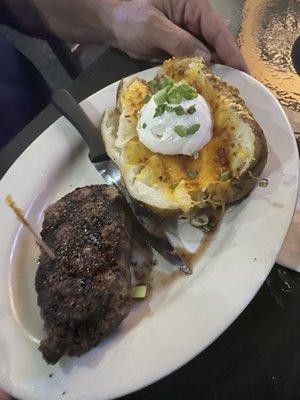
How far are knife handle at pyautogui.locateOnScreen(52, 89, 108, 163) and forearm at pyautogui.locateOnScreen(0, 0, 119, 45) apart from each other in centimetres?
33

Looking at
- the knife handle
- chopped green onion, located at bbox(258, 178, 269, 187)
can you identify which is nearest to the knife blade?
the knife handle

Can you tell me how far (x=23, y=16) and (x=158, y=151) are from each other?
891 mm

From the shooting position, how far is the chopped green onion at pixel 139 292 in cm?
100

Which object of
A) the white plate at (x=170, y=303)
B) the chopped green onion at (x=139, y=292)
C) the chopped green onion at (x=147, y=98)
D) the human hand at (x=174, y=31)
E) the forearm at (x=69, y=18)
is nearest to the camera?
the white plate at (x=170, y=303)

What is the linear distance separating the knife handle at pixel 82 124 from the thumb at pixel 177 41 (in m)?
0.29

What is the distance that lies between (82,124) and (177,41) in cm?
33

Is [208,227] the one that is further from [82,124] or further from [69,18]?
[69,18]

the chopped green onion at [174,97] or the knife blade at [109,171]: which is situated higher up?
the chopped green onion at [174,97]

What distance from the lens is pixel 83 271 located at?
0.95m

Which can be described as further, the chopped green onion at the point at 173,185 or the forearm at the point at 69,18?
the forearm at the point at 69,18

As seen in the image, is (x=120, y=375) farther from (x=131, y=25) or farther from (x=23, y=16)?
(x=23, y=16)

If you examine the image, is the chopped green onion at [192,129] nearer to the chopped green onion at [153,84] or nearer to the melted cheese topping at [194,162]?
the melted cheese topping at [194,162]

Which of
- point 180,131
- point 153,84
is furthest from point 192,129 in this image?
point 153,84

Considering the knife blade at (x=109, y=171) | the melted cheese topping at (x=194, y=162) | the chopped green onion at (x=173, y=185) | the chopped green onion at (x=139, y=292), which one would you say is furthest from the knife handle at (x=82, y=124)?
the chopped green onion at (x=139, y=292)
